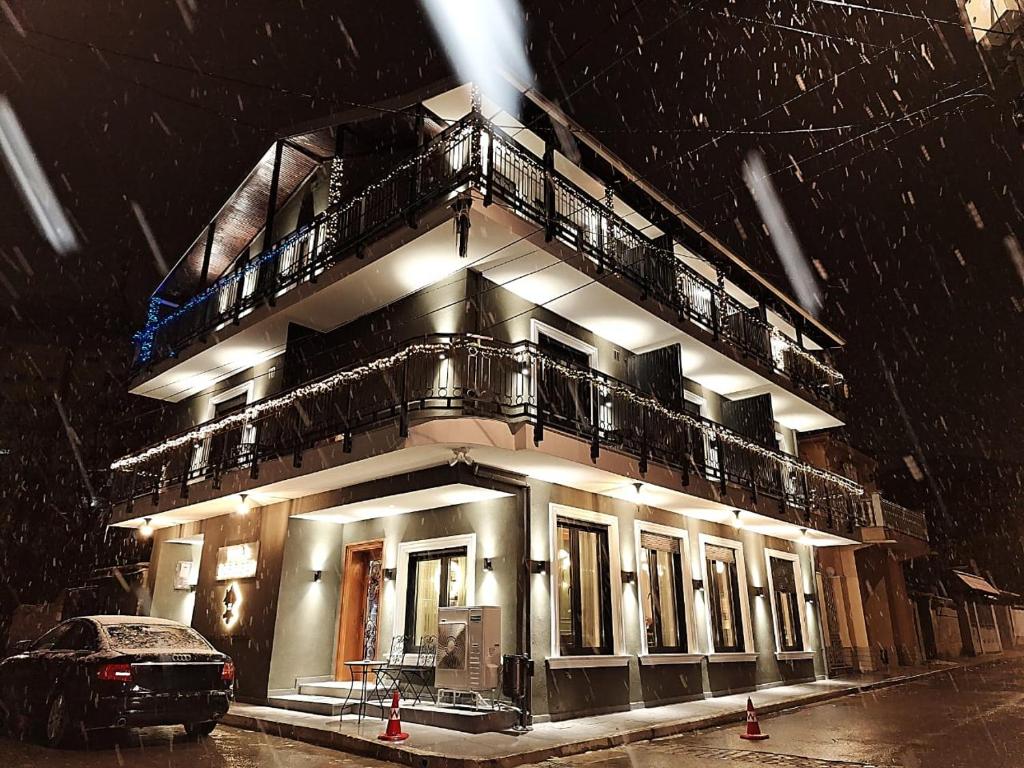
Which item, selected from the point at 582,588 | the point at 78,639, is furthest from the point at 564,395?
the point at 78,639

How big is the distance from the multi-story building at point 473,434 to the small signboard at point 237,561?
7 centimetres

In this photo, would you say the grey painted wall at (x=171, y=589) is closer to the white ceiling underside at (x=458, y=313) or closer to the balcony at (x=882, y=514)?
the white ceiling underside at (x=458, y=313)

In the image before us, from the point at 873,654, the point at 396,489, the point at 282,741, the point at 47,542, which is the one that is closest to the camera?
the point at 282,741

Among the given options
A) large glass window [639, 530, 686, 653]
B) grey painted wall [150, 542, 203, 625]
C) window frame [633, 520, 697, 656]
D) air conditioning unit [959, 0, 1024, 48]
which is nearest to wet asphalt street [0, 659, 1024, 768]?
window frame [633, 520, 697, 656]

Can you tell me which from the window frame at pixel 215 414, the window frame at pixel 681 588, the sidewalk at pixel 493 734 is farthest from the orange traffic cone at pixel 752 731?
the window frame at pixel 215 414

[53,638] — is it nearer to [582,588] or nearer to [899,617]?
[582,588]

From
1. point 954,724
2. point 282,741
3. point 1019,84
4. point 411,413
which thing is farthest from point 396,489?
point 1019,84

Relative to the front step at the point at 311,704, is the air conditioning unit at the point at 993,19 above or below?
above

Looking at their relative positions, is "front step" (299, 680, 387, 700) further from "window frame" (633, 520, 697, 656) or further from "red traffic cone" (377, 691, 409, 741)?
"window frame" (633, 520, 697, 656)

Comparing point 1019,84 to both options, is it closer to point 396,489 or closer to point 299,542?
point 396,489

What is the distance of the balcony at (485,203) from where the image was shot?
11219 millimetres

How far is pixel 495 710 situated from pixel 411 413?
4394 mm

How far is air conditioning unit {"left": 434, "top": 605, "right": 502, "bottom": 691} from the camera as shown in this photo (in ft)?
31.1

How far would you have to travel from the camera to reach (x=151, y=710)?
7727 millimetres
